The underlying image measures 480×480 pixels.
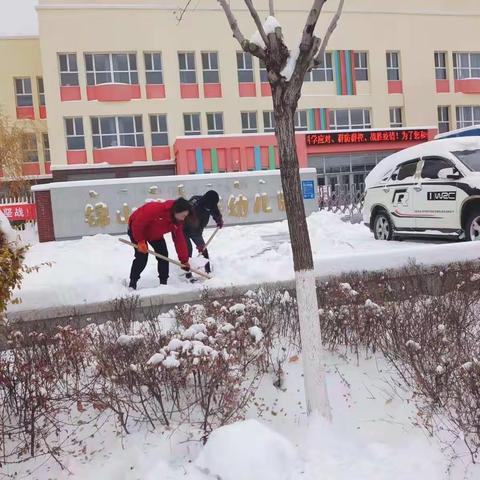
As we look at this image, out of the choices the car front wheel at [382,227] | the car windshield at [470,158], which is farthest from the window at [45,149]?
the car windshield at [470,158]

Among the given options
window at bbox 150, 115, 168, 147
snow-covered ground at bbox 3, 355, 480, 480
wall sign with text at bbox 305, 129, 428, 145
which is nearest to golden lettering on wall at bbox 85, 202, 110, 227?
window at bbox 150, 115, 168, 147

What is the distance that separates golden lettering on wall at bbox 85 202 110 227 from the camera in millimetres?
14852

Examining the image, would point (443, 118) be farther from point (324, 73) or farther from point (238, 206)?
point (238, 206)

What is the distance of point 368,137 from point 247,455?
25.3 meters

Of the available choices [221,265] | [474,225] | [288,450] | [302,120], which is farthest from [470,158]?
[302,120]

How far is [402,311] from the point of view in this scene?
4297 mm

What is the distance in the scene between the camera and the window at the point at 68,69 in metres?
24.9

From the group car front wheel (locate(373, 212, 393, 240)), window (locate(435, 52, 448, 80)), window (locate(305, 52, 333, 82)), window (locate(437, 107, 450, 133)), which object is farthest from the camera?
window (locate(437, 107, 450, 133))

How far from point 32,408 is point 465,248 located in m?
5.23

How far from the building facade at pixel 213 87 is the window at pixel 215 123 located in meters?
0.06

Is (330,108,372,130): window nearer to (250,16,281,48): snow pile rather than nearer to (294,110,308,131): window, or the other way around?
(294,110,308,131): window

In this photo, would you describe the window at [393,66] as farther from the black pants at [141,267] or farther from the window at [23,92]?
the black pants at [141,267]

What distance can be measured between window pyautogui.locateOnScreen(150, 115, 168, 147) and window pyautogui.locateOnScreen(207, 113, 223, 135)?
218 centimetres

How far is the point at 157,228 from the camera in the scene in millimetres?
6684
